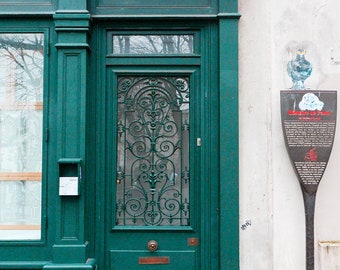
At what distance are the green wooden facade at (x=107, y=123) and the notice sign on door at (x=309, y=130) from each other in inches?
22.7

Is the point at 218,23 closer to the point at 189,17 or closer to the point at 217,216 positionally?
the point at 189,17

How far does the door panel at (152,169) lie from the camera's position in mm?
4812

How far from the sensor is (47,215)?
473cm

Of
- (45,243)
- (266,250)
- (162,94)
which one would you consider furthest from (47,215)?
(266,250)

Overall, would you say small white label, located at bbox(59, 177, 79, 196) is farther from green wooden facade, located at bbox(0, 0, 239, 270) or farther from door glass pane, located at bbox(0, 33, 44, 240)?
door glass pane, located at bbox(0, 33, 44, 240)

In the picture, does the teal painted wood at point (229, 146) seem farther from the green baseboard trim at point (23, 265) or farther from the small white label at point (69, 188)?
the green baseboard trim at point (23, 265)

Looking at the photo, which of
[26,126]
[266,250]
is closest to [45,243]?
[26,126]

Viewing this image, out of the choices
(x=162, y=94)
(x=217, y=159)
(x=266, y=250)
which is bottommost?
(x=266, y=250)

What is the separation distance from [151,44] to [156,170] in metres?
1.37

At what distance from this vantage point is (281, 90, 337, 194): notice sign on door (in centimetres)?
465

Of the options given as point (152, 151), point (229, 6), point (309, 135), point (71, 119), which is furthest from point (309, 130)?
point (71, 119)

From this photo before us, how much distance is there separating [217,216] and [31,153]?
208 centimetres

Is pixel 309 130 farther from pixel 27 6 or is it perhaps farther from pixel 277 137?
pixel 27 6

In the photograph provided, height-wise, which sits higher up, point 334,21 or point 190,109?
point 334,21
